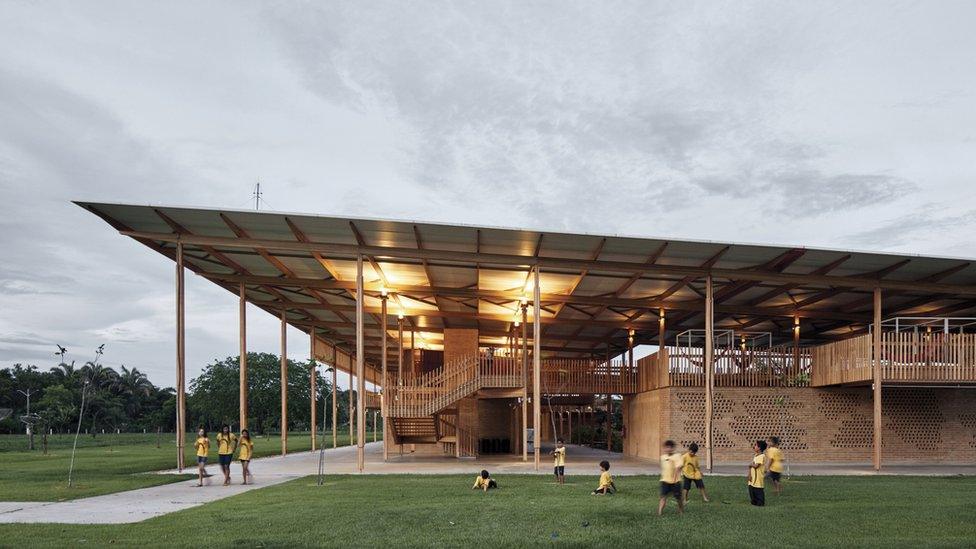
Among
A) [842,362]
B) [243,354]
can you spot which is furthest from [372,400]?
[842,362]

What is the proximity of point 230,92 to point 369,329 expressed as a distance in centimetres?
2106

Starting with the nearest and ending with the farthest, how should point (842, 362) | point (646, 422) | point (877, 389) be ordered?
point (877, 389) → point (842, 362) → point (646, 422)

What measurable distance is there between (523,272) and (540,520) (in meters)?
14.7

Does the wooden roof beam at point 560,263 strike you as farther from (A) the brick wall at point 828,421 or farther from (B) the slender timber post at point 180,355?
(A) the brick wall at point 828,421

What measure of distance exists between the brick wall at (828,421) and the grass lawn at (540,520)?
9005 millimetres

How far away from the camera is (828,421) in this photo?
27.7 metres

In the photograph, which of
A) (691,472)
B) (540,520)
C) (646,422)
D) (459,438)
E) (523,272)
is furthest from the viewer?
(459,438)

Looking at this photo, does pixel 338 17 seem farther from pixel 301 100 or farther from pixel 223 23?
pixel 301 100

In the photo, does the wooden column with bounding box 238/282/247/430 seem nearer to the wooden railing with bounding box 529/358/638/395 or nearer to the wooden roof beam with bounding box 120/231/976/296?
the wooden roof beam with bounding box 120/231/976/296

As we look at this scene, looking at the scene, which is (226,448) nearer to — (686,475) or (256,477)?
(256,477)

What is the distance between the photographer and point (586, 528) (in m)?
12.0

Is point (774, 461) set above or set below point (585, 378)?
below

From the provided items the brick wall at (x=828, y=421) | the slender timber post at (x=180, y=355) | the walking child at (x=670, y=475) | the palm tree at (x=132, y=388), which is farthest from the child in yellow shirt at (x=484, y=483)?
the palm tree at (x=132, y=388)

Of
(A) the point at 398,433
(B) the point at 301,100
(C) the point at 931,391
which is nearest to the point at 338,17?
(B) the point at 301,100
